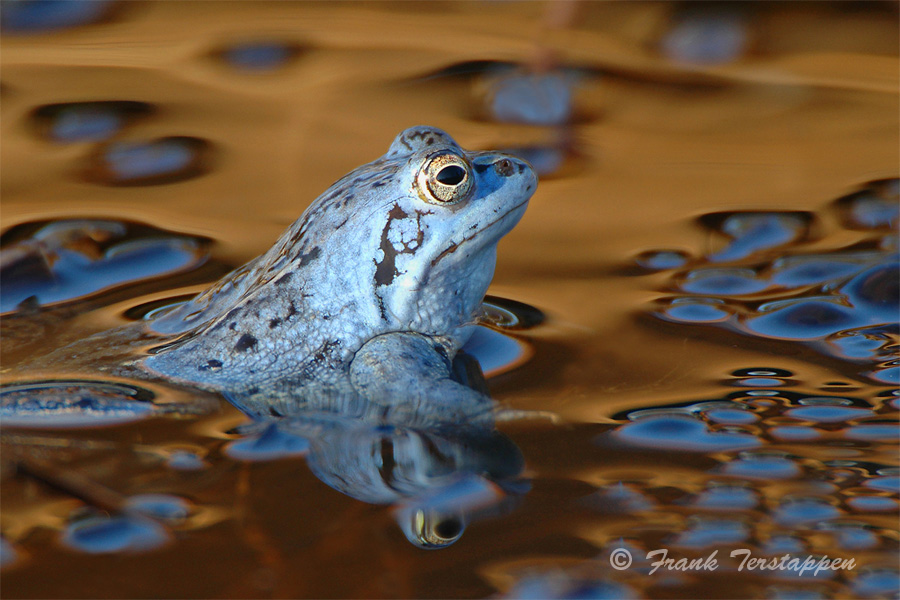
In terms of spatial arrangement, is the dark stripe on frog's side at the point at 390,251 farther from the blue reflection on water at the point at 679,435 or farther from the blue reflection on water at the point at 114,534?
the blue reflection on water at the point at 114,534

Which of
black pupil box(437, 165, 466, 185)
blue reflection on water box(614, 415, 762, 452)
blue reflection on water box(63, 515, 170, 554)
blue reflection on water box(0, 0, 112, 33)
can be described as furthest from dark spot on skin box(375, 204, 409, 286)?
blue reflection on water box(0, 0, 112, 33)

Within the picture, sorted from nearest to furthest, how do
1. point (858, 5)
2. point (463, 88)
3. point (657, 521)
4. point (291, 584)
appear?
point (291, 584)
point (657, 521)
point (463, 88)
point (858, 5)

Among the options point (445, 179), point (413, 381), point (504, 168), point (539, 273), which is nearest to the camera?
point (413, 381)

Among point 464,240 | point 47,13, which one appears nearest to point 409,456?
point 464,240

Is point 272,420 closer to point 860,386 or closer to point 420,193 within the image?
point 420,193

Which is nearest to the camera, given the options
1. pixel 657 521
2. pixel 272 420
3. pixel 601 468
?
pixel 657 521

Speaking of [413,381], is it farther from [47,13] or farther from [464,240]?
[47,13]

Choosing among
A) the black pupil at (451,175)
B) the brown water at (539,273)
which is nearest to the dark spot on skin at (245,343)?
the brown water at (539,273)

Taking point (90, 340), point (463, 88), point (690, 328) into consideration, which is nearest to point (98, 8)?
point (463, 88)
